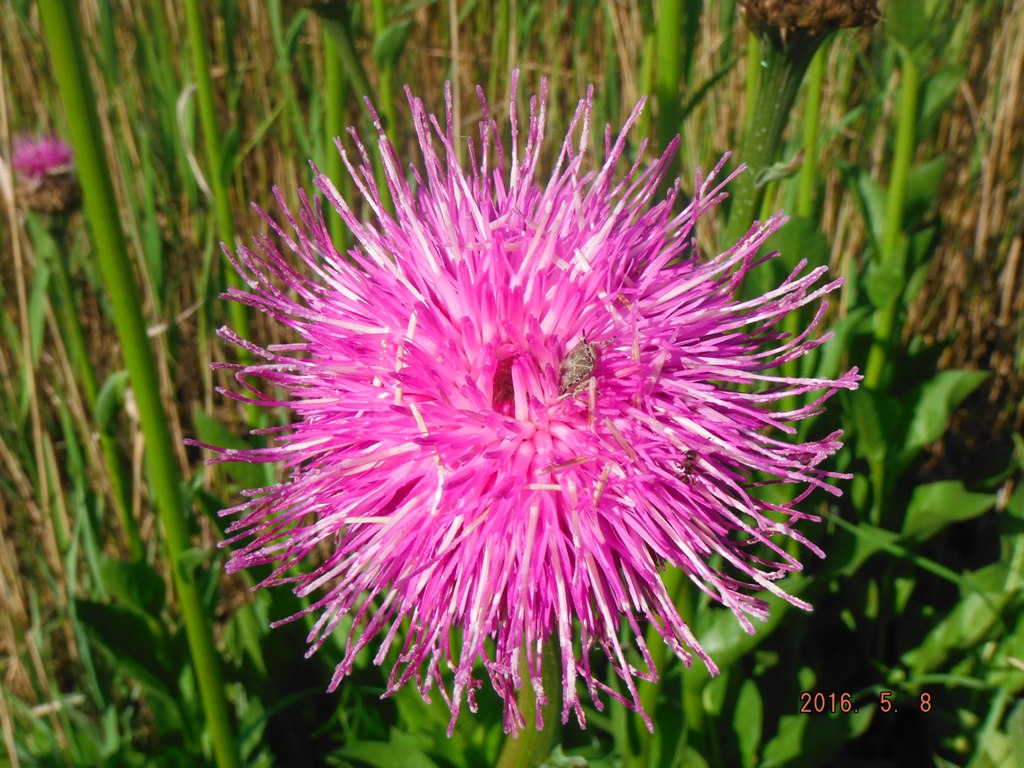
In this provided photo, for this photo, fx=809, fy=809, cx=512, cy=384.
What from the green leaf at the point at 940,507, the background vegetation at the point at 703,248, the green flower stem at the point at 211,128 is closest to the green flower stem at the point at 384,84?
the background vegetation at the point at 703,248

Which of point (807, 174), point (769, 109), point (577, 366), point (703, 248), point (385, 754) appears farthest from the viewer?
point (703, 248)

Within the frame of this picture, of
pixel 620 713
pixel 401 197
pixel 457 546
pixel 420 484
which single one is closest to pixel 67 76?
pixel 401 197

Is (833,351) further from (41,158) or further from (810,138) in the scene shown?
(41,158)

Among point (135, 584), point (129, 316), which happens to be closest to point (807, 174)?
point (129, 316)

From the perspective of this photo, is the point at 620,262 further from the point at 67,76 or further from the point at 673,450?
the point at 67,76

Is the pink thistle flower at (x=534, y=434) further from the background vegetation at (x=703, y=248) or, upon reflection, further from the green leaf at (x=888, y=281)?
the green leaf at (x=888, y=281)

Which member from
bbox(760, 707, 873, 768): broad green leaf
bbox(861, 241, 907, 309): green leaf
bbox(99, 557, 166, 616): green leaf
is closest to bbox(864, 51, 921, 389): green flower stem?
bbox(861, 241, 907, 309): green leaf

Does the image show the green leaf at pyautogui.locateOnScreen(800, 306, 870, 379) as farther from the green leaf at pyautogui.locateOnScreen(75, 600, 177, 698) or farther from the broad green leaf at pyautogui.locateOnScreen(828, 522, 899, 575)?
the green leaf at pyautogui.locateOnScreen(75, 600, 177, 698)
